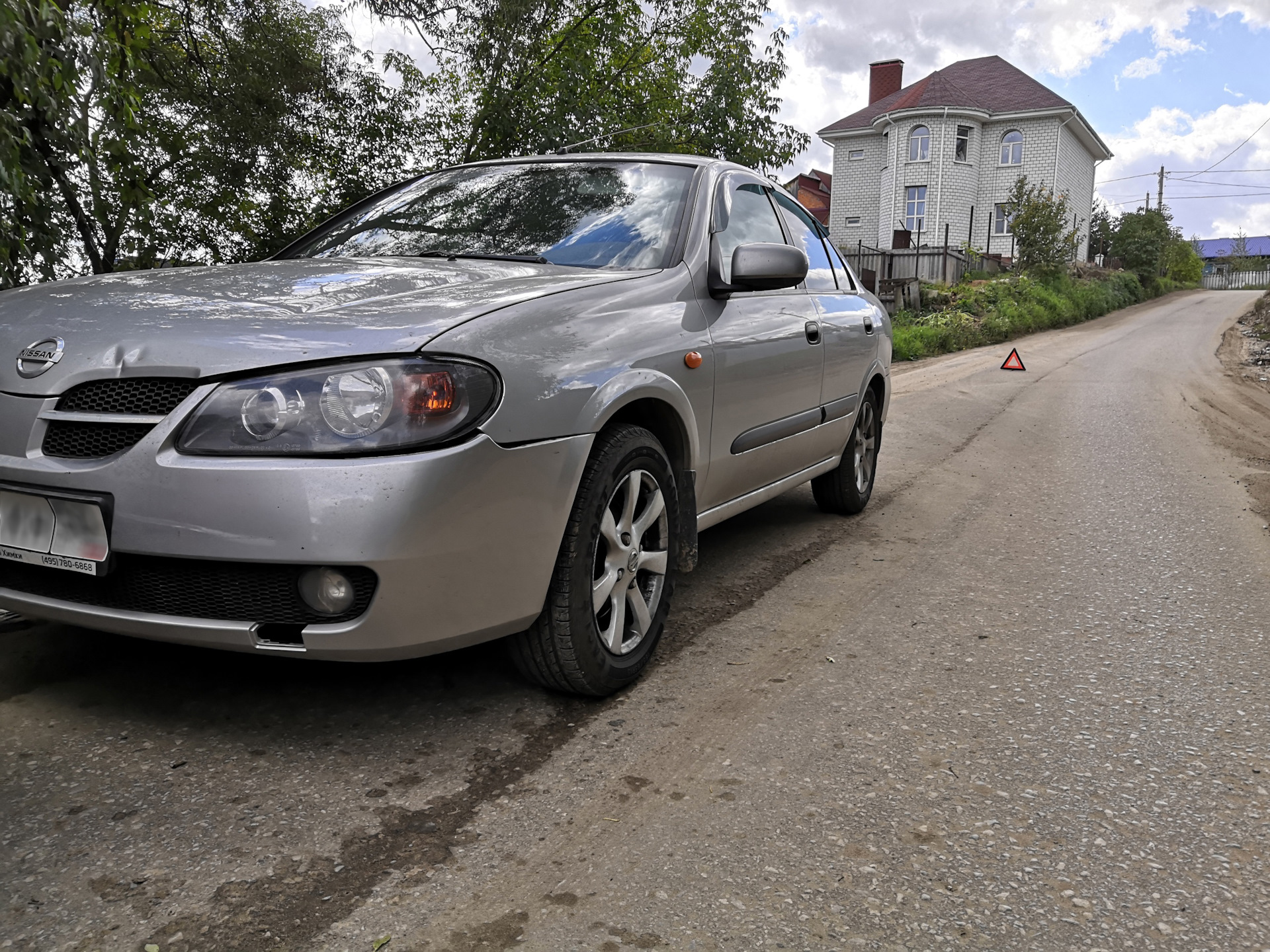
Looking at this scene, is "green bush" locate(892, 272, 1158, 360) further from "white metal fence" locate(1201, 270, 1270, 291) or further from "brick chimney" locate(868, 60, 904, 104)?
"white metal fence" locate(1201, 270, 1270, 291)

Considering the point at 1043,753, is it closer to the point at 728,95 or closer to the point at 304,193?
the point at 304,193

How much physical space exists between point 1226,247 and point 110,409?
124259 millimetres

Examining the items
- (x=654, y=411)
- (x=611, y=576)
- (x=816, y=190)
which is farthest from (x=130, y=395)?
(x=816, y=190)

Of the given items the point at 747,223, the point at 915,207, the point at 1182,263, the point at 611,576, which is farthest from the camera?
A: the point at 1182,263

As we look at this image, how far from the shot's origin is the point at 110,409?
2410mm

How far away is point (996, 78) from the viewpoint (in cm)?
4472

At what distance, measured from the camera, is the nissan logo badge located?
98.2 inches

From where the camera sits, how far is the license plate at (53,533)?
237 cm

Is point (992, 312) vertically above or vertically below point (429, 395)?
above

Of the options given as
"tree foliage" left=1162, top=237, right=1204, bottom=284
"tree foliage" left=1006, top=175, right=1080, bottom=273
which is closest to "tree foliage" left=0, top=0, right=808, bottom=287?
"tree foliage" left=1006, top=175, right=1080, bottom=273

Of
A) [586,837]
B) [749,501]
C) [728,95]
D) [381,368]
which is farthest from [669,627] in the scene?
[728,95]

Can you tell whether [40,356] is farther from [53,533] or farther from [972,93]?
[972,93]

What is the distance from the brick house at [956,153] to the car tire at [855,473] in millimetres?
35712

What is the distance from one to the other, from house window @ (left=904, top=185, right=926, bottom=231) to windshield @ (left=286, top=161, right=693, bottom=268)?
4101cm
